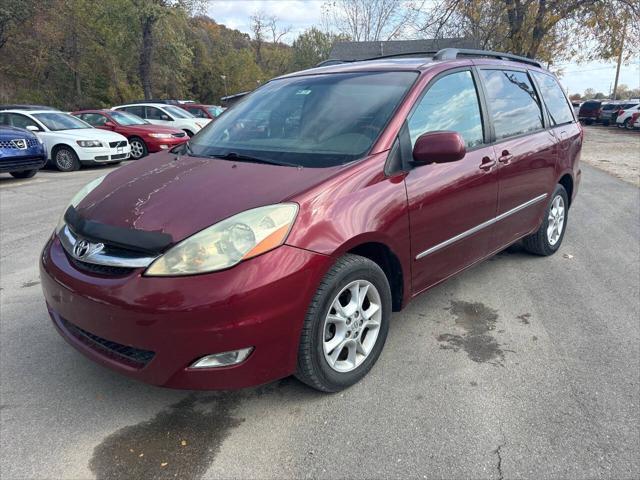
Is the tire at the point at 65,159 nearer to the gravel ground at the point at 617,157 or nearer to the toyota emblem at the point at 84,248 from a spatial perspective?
the toyota emblem at the point at 84,248

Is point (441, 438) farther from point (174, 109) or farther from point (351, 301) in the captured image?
point (174, 109)

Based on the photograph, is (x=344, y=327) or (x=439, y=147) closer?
(x=344, y=327)

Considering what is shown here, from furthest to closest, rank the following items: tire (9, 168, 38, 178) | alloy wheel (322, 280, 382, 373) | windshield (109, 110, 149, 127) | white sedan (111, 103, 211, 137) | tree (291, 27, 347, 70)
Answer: tree (291, 27, 347, 70) → white sedan (111, 103, 211, 137) → windshield (109, 110, 149, 127) → tire (9, 168, 38, 178) → alloy wheel (322, 280, 382, 373)

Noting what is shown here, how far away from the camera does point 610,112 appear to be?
29.1m

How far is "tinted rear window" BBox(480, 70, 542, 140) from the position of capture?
357 centimetres

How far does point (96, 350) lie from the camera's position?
7.56 feet

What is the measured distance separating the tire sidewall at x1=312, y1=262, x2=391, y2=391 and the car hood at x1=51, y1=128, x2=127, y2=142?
34.3 feet

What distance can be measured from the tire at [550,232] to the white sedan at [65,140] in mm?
9909

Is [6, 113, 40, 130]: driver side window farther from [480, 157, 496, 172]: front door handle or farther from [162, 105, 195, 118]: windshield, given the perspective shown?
[480, 157, 496, 172]: front door handle

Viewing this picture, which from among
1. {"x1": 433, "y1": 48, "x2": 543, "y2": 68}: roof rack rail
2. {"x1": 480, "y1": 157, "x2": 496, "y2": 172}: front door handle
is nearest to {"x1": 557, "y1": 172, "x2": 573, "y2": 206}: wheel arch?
{"x1": 433, "y1": 48, "x2": 543, "y2": 68}: roof rack rail

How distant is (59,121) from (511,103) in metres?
11.1

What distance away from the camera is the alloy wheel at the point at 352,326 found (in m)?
2.45

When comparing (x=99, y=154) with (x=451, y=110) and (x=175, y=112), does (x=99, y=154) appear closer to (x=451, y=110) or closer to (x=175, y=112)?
(x=175, y=112)

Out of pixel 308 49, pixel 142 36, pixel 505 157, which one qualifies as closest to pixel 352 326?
pixel 505 157
